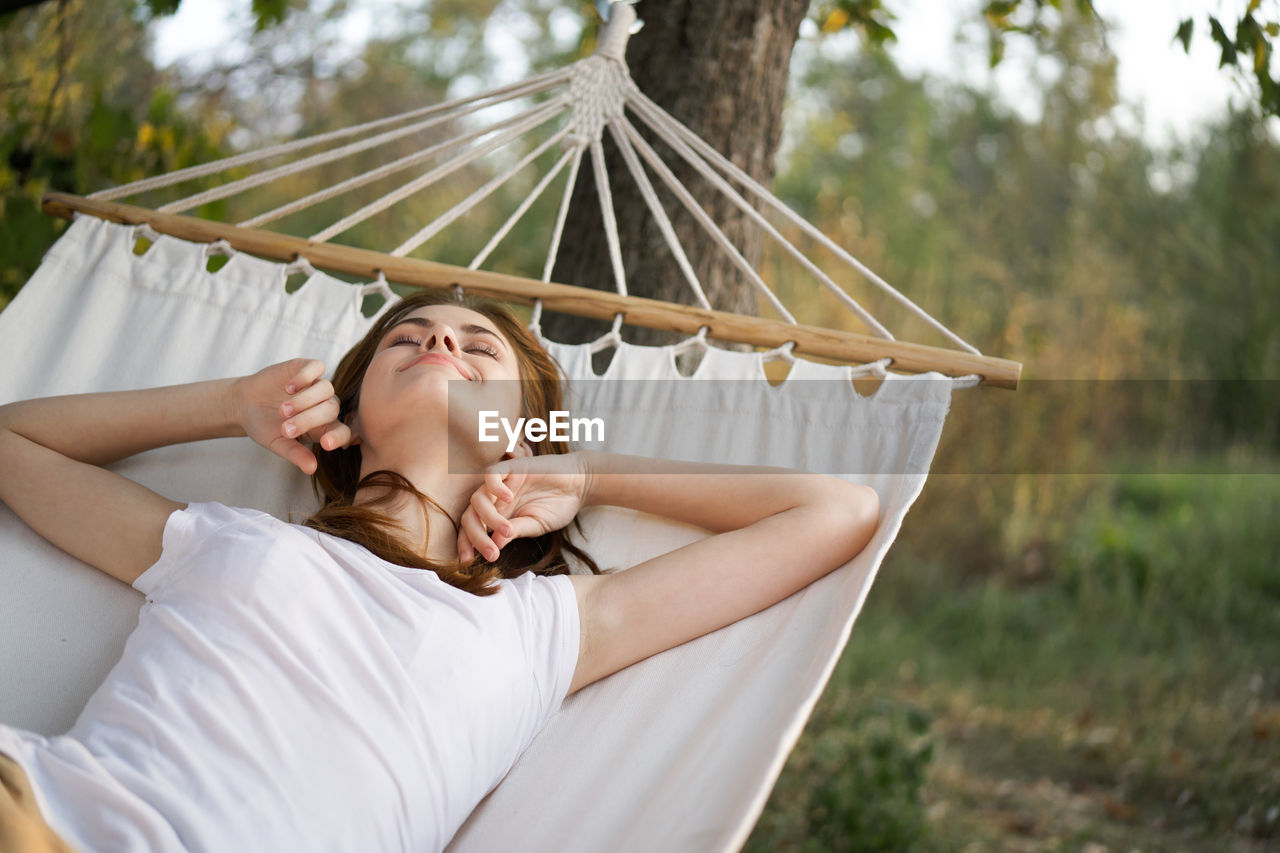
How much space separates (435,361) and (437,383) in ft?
0.12

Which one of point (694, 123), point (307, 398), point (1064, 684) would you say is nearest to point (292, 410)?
point (307, 398)

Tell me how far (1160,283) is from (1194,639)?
10.3ft

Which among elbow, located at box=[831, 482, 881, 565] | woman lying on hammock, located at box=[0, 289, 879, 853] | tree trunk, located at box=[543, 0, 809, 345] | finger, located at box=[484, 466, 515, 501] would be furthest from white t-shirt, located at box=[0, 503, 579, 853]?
tree trunk, located at box=[543, 0, 809, 345]

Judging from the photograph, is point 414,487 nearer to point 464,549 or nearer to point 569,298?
point 464,549

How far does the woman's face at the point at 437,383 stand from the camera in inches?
49.9

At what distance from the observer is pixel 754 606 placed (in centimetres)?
122

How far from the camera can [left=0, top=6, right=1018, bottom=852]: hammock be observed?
1.10 meters

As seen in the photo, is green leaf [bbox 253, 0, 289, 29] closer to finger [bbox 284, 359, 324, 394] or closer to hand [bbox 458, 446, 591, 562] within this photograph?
finger [bbox 284, 359, 324, 394]

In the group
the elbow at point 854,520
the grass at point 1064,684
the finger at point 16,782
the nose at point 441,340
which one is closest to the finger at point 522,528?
the nose at point 441,340

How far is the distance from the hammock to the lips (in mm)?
291

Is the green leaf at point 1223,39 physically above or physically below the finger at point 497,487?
above

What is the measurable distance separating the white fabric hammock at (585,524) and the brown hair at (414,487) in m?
0.06

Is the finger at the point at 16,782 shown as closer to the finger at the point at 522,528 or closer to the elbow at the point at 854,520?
the finger at the point at 522,528

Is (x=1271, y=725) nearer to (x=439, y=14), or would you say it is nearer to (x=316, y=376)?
(x=316, y=376)
